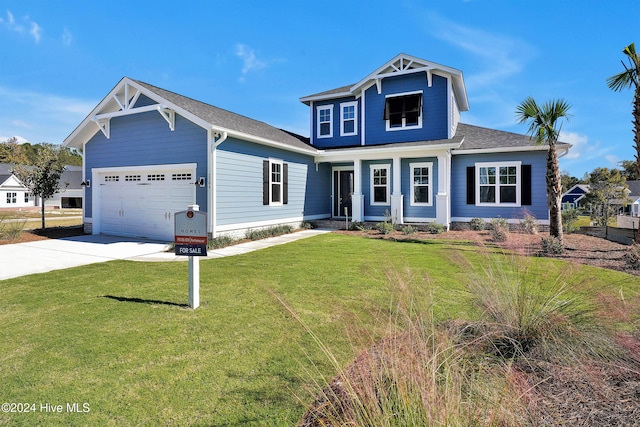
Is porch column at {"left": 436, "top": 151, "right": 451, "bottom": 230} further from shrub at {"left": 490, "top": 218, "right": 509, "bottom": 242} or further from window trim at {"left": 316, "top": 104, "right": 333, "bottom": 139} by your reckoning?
window trim at {"left": 316, "top": 104, "right": 333, "bottom": 139}

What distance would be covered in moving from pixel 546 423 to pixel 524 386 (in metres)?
0.19

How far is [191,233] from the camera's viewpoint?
4.58m

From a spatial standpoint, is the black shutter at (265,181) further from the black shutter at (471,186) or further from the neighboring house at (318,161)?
the black shutter at (471,186)

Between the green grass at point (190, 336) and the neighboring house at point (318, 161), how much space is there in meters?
5.24

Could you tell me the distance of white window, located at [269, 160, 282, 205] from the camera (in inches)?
512

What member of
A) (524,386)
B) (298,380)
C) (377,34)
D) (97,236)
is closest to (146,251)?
(97,236)

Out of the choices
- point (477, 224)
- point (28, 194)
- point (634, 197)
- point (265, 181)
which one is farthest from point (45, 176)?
point (634, 197)

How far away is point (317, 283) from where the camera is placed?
579cm

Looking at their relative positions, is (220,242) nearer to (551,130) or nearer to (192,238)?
(192,238)

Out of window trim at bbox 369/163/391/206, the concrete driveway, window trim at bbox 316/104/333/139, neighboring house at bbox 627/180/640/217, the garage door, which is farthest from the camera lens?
neighboring house at bbox 627/180/640/217

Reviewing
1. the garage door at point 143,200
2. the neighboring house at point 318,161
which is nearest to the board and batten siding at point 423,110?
the neighboring house at point 318,161

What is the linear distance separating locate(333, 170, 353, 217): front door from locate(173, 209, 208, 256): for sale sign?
12.4m

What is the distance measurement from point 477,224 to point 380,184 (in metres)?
4.49

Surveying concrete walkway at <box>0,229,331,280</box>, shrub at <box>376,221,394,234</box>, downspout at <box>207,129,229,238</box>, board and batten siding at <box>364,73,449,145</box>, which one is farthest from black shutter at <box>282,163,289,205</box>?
board and batten siding at <box>364,73,449,145</box>
